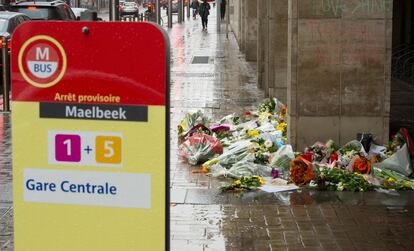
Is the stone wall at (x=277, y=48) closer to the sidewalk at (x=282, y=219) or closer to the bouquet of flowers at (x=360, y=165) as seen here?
the sidewalk at (x=282, y=219)

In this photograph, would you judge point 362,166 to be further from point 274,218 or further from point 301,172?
point 274,218

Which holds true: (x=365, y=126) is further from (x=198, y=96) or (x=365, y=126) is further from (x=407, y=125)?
(x=198, y=96)

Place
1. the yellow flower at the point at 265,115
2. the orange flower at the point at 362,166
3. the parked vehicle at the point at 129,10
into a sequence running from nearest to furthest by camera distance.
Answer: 1. the orange flower at the point at 362,166
2. the yellow flower at the point at 265,115
3. the parked vehicle at the point at 129,10

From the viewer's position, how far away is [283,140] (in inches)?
385

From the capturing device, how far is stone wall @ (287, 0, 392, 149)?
30.5ft

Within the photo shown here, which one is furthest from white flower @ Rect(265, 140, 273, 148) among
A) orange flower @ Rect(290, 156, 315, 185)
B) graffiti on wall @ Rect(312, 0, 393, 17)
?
graffiti on wall @ Rect(312, 0, 393, 17)

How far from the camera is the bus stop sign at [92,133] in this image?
11.3 feet

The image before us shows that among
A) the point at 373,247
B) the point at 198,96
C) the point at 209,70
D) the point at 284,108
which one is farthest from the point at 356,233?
the point at 209,70

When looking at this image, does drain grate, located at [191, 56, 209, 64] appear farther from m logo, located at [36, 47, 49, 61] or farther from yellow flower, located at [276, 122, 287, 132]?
m logo, located at [36, 47, 49, 61]

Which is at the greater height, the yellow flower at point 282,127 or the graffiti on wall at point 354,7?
the graffiti on wall at point 354,7

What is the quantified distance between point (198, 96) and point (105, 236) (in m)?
11.8

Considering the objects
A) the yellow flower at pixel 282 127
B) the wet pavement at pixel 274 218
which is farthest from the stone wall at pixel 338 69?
the wet pavement at pixel 274 218

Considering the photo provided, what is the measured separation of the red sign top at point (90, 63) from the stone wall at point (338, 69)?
611 cm

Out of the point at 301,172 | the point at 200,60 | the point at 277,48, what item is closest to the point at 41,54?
the point at 301,172
